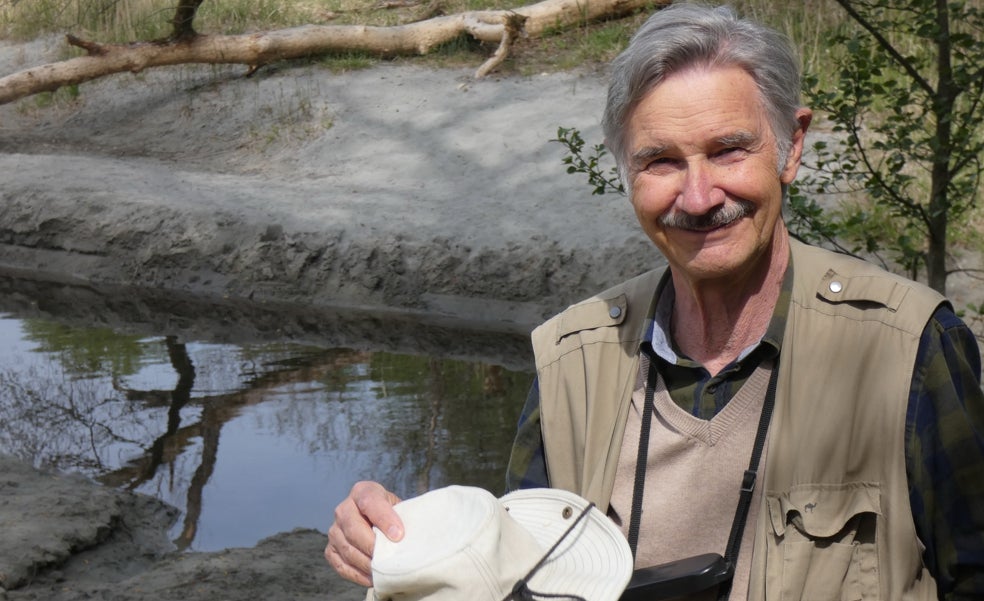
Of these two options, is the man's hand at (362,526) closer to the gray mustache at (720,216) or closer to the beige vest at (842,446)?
the beige vest at (842,446)

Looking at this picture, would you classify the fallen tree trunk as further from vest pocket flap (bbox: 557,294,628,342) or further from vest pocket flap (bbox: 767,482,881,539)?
vest pocket flap (bbox: 767,482,881,539)

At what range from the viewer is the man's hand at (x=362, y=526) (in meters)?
1.72

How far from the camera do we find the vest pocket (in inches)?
68.6

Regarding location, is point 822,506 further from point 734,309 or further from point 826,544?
point 734,309

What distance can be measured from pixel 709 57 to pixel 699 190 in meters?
0.20

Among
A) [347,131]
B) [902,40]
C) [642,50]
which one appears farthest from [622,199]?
[642,50]

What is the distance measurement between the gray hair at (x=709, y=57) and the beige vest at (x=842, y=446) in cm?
25

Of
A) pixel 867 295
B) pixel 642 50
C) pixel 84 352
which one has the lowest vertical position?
pixel 84 352

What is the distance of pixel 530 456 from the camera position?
6.98 ft

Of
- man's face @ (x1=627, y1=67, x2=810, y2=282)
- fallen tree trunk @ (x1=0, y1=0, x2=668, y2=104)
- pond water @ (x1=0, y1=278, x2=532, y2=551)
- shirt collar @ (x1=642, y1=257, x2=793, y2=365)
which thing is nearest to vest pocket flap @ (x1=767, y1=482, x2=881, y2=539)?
shirt collar @ (x1=642, y1=257, x2=793, y2=365)

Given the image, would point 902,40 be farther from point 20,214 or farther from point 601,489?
point 601,489

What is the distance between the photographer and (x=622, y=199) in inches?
356

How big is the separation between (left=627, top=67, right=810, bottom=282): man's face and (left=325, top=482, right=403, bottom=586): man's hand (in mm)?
599

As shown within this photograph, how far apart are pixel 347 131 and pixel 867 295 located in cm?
982
